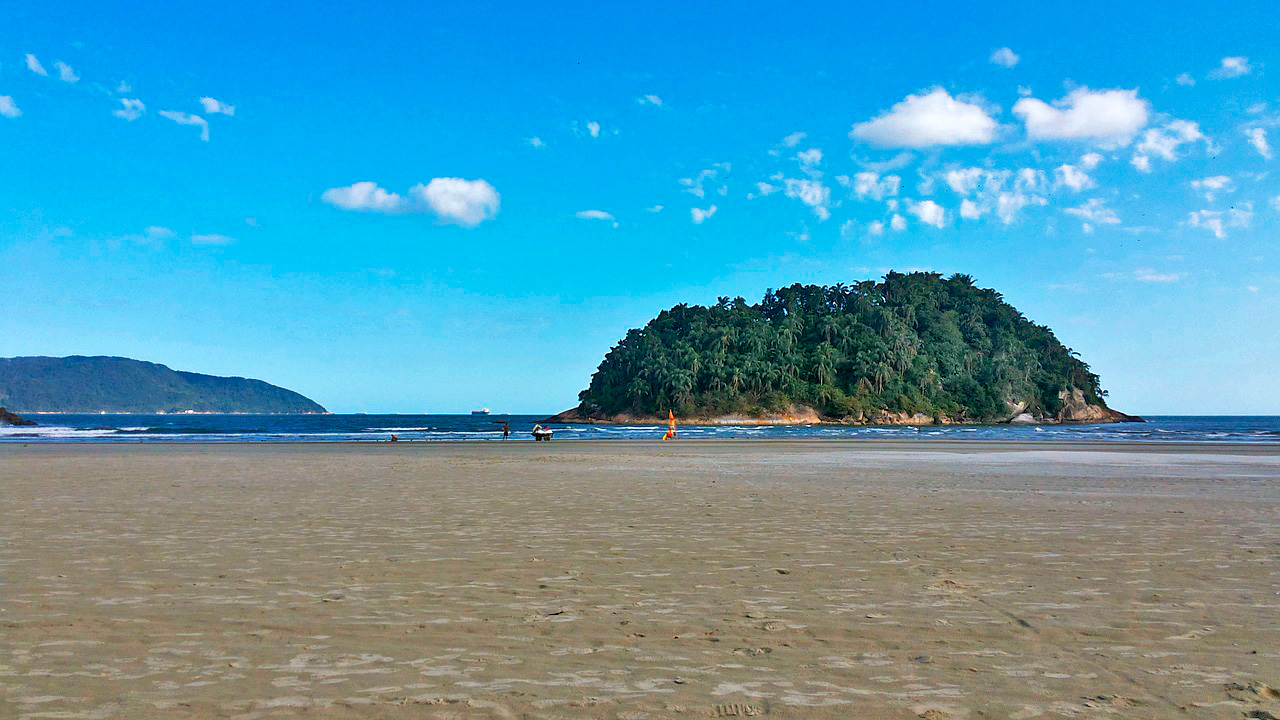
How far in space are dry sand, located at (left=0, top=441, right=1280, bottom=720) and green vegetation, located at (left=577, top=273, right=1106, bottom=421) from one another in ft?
411

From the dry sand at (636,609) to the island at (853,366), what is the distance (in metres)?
124

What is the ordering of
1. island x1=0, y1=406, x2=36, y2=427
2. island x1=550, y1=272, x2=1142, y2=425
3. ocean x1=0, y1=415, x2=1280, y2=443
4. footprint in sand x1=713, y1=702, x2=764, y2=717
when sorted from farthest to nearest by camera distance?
1. island x1=550, y1=272, x2=1142, y2=425
2. island x1=0, y1=406, x2=36, y2=427
3. ocean x1=0, y1=415, x2=1280, y2=443
4. footprint in sand x1=713, y1=702, x2=764, y2=717

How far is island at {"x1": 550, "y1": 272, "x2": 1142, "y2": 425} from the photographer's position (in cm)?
13812

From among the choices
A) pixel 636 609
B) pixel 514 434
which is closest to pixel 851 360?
pixel 514 434

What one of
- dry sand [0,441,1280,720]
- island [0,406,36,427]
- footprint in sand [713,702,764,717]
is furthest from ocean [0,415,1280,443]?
footprint in sand [713,702,764,717]

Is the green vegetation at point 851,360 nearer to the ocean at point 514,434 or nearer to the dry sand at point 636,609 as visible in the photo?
the ocean at point 514,434

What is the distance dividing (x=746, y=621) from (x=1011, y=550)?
16.5ft

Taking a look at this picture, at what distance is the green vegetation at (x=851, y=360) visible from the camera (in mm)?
139000

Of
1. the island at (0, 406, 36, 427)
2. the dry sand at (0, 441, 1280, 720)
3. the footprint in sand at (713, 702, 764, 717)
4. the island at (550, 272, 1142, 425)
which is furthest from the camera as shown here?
the island at (550, 272, 1142, 425)

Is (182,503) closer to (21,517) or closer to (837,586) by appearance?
(21,517)

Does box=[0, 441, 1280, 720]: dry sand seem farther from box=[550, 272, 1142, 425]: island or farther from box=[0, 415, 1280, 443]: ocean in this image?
box=[550, 272, 1142, 425]: island

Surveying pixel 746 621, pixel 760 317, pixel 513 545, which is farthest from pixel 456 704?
pixel 760 317

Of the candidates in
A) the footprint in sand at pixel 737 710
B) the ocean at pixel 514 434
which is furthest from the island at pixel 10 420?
the footprint in sand at pixel 737 710

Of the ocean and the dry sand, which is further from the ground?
the ocean
